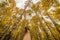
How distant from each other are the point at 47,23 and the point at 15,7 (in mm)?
377

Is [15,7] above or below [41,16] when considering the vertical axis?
above

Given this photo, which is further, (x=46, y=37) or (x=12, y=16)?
(x=12, y=16)

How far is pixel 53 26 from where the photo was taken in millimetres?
1670

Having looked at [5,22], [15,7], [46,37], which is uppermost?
[15,7]

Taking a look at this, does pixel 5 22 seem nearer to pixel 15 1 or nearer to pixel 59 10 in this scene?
pixel 15 1

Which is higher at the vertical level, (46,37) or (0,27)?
(0,27)

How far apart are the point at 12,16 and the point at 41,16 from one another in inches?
11.7

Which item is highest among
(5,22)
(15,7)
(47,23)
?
(15,7)

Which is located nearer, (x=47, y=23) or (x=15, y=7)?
(x=47, y=23)

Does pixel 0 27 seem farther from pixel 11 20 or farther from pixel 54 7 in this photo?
pixel 54 7

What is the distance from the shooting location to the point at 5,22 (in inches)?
69.2

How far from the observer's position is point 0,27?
5.74ft

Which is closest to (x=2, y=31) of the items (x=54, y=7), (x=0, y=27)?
(x=0, y=27)

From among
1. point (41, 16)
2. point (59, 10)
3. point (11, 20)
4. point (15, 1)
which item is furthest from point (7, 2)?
point (59, 10)
